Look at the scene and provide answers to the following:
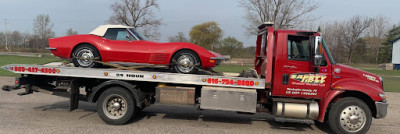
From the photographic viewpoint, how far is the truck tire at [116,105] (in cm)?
537

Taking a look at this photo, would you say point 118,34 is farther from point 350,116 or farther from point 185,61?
point 350,116

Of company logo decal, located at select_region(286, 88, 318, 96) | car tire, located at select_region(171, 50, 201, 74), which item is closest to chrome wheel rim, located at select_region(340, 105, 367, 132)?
company logo decal, located at select_region(286, 88, 318, 96)

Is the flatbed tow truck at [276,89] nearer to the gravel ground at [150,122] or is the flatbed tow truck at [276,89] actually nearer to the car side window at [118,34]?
the gravel ground at [150,122]

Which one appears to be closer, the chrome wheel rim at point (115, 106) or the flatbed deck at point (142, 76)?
the flatbed deck at point (142, 76)

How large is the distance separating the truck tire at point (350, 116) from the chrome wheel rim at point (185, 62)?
2.98m

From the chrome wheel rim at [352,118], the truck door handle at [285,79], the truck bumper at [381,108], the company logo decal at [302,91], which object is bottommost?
the chrome wheel rim at [352,118]

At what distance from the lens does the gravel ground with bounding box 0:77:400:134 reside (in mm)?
5066

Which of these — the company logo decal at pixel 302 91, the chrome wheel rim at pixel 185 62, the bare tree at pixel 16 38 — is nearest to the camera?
the company logo decal at pixel 302 91

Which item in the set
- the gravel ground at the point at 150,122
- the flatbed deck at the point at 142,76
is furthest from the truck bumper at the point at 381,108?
the flatbed deck at the point at 142,76

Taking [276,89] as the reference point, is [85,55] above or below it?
above

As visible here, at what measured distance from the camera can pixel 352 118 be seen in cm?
502

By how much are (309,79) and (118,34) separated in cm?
419

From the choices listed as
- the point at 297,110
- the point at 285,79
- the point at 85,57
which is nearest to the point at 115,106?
the point at 85,57

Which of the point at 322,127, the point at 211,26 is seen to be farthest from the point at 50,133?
the point at 211,26
